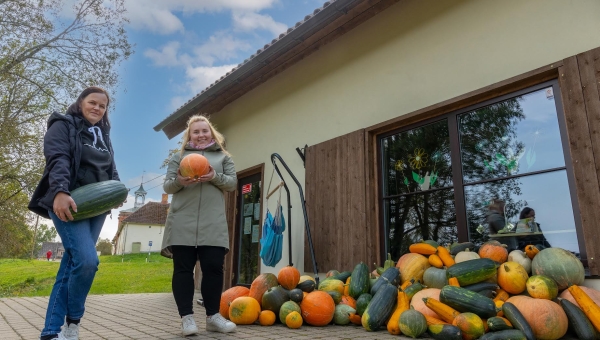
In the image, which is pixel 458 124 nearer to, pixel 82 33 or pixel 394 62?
pixel 394 62

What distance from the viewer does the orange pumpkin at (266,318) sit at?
120 inches

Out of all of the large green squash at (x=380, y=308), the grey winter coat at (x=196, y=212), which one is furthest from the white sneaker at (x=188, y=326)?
the large green squash at (x=380, y=308)

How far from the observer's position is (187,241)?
260 centimetres

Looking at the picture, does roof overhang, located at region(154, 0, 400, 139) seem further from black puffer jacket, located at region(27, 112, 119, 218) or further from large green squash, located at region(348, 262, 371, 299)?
black puffer jacket, located at region(27, 112, 119, 218)

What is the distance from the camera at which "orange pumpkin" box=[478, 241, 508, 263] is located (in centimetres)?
273

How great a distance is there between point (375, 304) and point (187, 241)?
141 cm

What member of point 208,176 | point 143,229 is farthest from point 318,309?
point 143,229

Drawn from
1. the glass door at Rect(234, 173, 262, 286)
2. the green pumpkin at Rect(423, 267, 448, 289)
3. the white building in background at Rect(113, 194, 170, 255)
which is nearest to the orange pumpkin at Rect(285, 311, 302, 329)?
the green pumpkin at Rect(423, 267, 448, 289)

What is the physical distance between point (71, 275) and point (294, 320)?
1.56 m

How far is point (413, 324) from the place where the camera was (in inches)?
96.7

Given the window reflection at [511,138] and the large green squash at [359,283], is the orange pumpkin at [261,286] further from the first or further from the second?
the window reflection at [511,138]

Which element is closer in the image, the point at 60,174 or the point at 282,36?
the point at 60,174

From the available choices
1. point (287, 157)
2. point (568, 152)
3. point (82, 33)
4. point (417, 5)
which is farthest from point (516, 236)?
point (82, 33)

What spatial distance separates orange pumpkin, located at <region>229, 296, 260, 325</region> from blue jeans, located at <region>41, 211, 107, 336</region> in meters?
1.21
